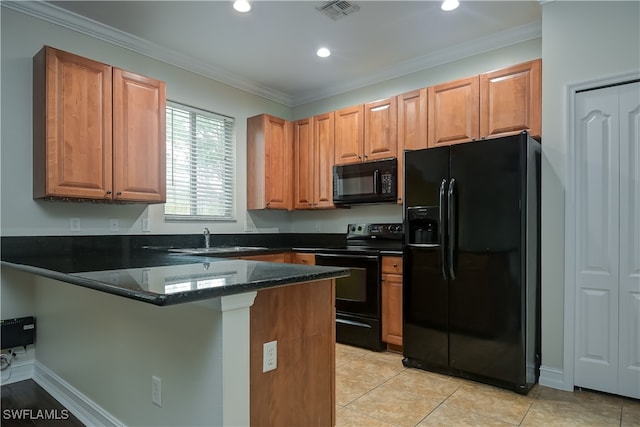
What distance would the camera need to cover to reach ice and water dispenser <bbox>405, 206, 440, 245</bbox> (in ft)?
9.82

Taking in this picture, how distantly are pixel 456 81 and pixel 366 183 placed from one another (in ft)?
4.07

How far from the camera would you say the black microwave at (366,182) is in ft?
12.5

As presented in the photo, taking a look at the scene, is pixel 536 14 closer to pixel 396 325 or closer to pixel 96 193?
pixel 396 325

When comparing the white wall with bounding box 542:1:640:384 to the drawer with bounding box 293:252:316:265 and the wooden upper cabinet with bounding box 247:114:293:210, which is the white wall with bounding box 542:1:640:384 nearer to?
the drawer with bounding box 293:252:316:265

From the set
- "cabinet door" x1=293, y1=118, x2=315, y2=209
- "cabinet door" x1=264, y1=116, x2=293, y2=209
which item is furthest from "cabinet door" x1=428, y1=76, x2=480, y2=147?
"cabinet door" x1=264, y1=116, x2=293, y2=209

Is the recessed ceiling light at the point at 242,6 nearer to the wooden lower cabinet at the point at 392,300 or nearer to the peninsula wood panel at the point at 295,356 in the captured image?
the peninsula wood panel at the point at 295,356

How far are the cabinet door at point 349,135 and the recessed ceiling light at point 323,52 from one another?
0.63 m

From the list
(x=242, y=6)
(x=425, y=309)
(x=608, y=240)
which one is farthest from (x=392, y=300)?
(x=242, y=6)

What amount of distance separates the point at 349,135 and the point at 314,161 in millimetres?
523

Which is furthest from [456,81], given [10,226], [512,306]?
[10,226]

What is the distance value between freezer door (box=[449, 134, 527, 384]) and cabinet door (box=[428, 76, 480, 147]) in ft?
1.86

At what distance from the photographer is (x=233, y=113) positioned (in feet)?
14.2

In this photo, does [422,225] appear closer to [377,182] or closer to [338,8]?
[377,182]

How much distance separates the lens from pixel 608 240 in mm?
2557
